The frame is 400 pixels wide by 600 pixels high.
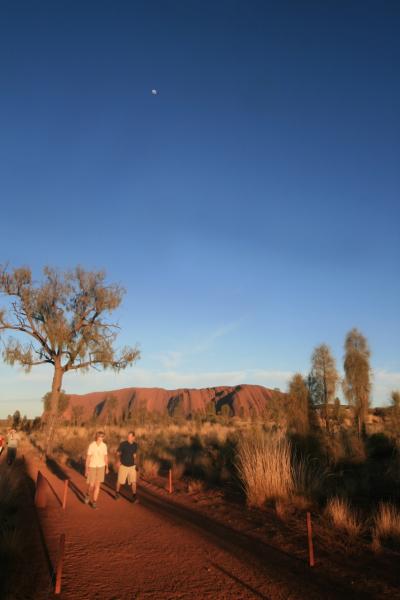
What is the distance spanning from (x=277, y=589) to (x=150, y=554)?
2.49m

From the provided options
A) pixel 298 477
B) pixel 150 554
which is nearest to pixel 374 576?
pixel 150 554

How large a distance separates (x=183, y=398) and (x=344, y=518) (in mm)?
118663

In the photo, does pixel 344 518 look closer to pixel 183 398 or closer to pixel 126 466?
pixel 126 466

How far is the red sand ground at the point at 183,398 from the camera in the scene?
357 ft

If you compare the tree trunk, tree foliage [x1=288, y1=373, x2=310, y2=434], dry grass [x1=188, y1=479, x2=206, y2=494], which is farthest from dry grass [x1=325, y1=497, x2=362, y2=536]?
the tree trunk

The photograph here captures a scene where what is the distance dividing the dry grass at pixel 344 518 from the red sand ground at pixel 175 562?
1.60m

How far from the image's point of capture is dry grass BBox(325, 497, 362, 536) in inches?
314

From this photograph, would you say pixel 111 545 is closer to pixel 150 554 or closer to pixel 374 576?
pixel 150 554

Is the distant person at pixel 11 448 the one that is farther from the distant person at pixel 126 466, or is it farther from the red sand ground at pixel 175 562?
the red sand ground at pixel 175 562

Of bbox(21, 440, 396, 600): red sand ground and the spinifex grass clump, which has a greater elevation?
the spinifex grass clump

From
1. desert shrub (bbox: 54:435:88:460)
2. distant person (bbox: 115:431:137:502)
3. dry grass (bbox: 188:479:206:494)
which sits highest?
distant person (bbox: 115:431:137:502)

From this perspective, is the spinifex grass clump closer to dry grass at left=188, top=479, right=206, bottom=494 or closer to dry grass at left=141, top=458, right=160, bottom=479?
dry grass at left=188, top=479, right=206, bottom=494

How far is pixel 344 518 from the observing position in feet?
27.3

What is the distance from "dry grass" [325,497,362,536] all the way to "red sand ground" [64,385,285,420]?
9144 centimetres
